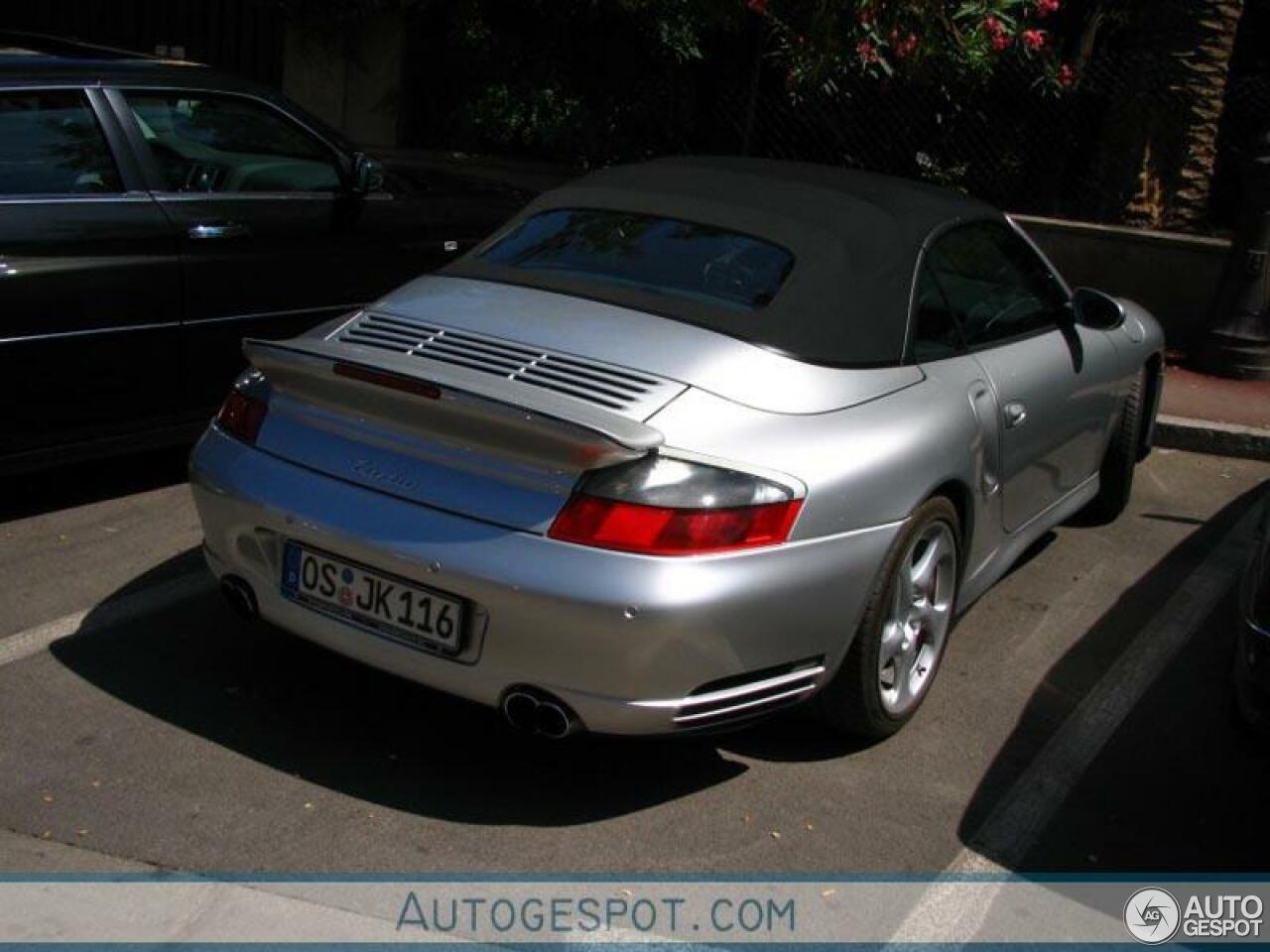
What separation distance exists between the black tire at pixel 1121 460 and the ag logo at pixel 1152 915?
2.72 metres

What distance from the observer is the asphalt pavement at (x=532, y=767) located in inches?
152

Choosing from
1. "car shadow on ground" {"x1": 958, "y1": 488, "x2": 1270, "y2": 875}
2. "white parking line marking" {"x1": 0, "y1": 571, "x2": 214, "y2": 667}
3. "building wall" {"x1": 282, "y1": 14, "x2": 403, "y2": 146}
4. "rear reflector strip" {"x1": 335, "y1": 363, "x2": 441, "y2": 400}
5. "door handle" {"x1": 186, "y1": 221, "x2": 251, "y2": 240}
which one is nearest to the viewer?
"rear reflector strip" {"x1": 335, "y1": 363, "x2": 441, "y2": 400}

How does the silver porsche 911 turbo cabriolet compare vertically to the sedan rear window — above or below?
below

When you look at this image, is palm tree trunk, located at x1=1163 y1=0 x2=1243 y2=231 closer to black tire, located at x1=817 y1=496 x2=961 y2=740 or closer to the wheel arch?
the wheel arch

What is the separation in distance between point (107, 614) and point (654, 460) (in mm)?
2222

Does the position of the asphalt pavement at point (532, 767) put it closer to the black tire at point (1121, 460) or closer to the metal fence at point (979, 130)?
the black tire at point (1121, 460)

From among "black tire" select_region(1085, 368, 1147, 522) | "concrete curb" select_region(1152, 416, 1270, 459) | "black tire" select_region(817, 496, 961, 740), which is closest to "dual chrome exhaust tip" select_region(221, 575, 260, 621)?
"black tire" select_region(817, 496, 961, 740)

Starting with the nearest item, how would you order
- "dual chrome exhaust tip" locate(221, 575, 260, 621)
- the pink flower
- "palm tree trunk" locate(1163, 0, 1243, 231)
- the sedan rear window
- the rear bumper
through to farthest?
1. the rear bumper
2. "dual chrome exhaust tip" locate(221, 575, 260, 621)
3. the sedan rear window
4. the pink flower
5. "palm tree trunk" locate(1163, 0, 1243, 231)

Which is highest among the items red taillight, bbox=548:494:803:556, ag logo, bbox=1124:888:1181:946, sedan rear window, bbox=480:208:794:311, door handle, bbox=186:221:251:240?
sedan rear window, bbox=480:208:794:311

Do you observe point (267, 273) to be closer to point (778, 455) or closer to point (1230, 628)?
point (778, 455)

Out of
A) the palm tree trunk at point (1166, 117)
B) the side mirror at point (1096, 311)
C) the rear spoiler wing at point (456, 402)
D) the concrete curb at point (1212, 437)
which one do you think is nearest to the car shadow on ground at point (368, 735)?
the rear spoiler wing at point (456, 402)

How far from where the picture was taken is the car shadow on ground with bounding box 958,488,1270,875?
4.08 m

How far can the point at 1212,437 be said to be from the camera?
328 inches
